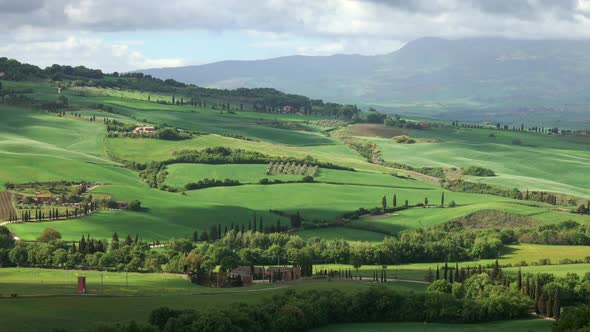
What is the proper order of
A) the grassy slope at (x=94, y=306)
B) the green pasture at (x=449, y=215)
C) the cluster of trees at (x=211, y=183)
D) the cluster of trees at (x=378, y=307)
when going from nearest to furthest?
the grassy slope at (x=94, y=306)
the cluster of trees at (x=378, y=307)
the green pasture at (x=449, y=215)
the cluster of trees at (x=211, y=183)

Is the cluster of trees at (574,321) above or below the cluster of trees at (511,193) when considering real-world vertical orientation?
above

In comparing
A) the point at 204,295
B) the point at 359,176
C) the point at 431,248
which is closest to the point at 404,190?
the point at 359,176

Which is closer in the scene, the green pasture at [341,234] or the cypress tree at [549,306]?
the cypress tree at [549,306]

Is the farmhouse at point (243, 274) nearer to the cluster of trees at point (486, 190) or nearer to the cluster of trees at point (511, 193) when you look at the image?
the cluster of trees at point (511, 193)

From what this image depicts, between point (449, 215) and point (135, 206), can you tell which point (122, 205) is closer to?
point (135, 206)

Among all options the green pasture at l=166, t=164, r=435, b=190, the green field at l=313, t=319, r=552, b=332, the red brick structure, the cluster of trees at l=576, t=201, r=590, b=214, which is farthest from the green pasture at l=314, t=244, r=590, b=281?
the green pasture at l=166, t=164, r=435, b=190

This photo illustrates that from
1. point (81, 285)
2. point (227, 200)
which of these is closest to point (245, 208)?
point (227, 200)

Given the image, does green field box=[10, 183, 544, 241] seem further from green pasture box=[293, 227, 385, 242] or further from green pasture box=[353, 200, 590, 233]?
green pasture box=[293, 227, 385, 242]

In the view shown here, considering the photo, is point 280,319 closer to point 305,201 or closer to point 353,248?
point 353,248

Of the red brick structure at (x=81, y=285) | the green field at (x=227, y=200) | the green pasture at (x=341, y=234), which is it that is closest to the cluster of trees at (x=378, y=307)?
the red brick structure at (x=81, y=285)
